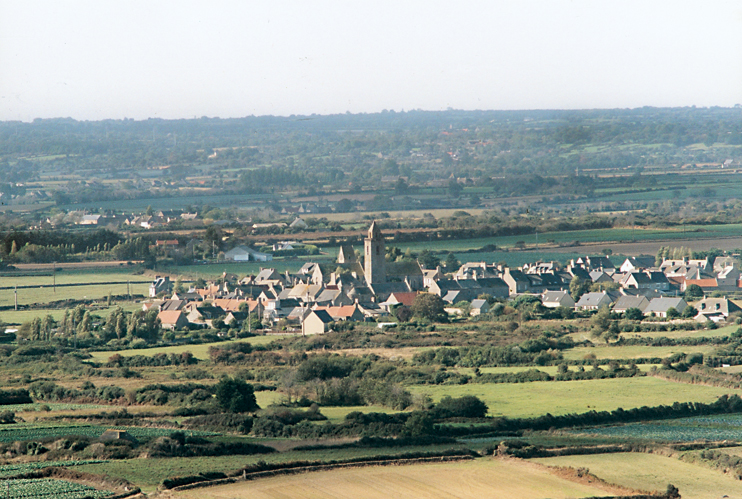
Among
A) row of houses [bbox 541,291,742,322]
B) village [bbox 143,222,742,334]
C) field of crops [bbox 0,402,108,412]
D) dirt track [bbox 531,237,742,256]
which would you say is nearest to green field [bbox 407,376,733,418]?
field of crops [bbox 0,402,108,412]

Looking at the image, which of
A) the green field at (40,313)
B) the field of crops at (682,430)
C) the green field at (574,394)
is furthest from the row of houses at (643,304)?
the green field at (40,313)

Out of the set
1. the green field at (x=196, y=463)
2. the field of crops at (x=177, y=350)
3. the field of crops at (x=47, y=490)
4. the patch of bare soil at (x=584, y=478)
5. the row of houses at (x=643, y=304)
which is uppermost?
the field of crops at (x=47, y=490)

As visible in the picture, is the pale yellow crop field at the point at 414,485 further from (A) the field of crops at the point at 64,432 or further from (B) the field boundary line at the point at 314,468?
(A) the field of crops at the point at 64,432

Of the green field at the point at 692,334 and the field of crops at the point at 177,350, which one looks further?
the green field at the point at 692,334

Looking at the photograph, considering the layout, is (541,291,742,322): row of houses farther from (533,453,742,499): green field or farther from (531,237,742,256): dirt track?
(533,453,742,499): green field

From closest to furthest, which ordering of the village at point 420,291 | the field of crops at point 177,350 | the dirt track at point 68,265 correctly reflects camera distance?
the field of crops at point 177,350 → the village at point 420,291 → the dirt track at point 68,265

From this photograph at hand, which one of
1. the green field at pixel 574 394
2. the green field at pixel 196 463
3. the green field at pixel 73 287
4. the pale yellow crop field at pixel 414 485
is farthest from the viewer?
the green field at pixel 73 287

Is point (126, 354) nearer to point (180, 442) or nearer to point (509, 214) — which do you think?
point (180, 442)

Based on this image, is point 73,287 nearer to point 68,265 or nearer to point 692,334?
point 68,265
